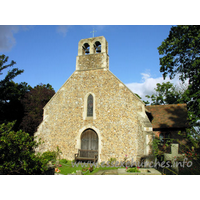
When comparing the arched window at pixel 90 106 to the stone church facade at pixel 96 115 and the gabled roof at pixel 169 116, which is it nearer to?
the stone church facade at pixel 96 115

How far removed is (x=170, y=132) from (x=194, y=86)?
566 centimetres

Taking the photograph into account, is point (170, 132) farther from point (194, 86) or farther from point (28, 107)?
point (28, 107)

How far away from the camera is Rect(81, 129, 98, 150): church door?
44.2 feet

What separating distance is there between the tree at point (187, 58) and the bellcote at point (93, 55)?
4.54 metres

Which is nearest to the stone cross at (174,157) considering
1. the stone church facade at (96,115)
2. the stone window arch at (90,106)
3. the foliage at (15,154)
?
the stone church facade at (96,115)

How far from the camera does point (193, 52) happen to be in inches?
471

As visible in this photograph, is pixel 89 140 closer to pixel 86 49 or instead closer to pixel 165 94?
pixel 86 49

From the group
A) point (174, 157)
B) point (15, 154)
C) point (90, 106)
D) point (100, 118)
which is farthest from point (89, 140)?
point (15, 154)

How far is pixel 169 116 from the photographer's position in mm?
17031

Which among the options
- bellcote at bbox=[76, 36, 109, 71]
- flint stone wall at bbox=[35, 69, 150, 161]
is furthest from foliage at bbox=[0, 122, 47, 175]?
bellcote at bbox=[76, 36, 109, 71]

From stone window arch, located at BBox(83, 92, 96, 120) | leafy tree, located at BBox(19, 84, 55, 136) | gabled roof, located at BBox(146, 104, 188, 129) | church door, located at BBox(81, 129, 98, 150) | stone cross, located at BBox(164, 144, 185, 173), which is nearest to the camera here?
stone cross, located at BBox(164, 144, 185, 173)

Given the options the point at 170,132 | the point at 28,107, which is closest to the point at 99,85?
the point at 170,132

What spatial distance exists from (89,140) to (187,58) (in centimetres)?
987

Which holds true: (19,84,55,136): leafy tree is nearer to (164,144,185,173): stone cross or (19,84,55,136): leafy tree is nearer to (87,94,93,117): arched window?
(87,94,93,117): arched window
